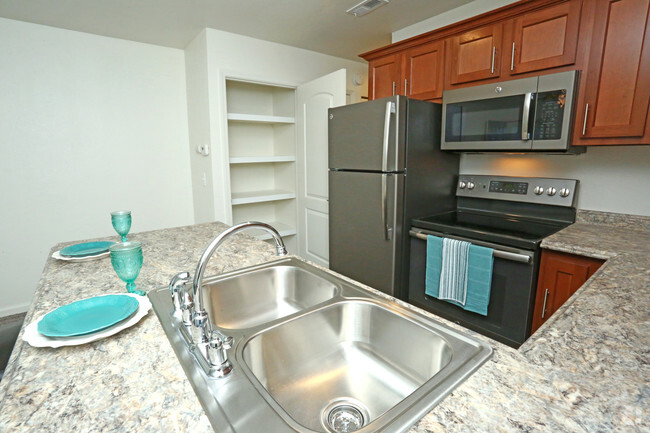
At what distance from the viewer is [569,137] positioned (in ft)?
5.50

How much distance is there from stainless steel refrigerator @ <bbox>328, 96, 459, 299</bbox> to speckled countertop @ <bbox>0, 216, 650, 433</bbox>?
127cm

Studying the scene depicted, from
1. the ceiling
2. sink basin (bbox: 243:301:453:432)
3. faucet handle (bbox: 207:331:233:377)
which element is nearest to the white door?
the ceiling

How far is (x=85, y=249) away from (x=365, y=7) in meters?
2.28

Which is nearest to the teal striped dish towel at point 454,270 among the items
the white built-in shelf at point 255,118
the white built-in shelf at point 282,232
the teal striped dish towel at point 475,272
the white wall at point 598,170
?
the teal striped dish towel at point 475,272

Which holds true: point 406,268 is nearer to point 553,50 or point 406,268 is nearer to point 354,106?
point 354,106

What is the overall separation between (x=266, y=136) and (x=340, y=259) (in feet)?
6.22

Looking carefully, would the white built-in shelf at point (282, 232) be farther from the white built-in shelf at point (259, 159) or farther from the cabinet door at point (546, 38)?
the cabinet door at point (546, 38)

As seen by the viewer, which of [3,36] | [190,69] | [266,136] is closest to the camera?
[3,36]

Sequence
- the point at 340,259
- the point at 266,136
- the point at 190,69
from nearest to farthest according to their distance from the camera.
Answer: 1. the point at 340,259
2. the point at 190,69
3. the point at 266,136

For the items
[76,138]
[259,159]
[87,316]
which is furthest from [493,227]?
[76,138]

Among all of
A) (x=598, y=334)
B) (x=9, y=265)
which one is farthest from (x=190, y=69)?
(x=598, y=334)

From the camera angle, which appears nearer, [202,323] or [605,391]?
[605,391]

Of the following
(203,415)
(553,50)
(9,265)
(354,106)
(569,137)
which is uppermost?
(553,50)

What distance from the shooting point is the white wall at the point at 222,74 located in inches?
108
